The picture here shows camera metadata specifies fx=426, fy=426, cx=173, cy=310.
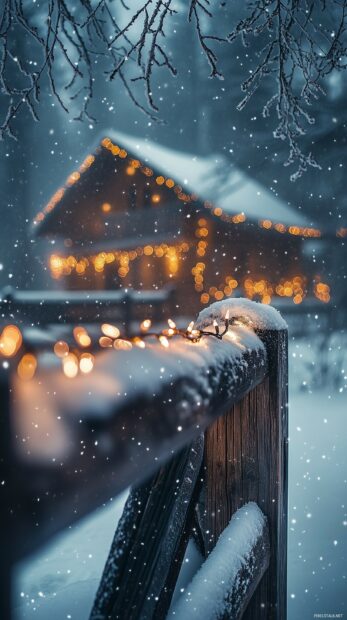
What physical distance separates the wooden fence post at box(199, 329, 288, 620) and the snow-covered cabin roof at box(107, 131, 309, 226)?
13.9 meters

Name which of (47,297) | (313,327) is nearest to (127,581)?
(47,297)

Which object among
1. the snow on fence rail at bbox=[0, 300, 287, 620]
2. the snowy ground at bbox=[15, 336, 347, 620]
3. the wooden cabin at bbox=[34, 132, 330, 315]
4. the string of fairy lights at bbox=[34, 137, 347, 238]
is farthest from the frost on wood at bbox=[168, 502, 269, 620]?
the string of fairy lights at bbox=[34, 137, 347, 238]

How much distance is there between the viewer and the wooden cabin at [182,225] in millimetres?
16094

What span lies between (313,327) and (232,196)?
590 cm

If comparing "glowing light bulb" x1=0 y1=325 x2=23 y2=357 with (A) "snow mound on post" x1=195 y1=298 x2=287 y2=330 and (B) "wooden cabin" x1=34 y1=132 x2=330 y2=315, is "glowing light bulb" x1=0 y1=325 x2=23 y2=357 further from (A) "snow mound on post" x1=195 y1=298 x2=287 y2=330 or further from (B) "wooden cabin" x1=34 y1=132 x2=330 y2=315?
(B) "wooden cabin" x1=34 y1=132 x2=330 y2=315

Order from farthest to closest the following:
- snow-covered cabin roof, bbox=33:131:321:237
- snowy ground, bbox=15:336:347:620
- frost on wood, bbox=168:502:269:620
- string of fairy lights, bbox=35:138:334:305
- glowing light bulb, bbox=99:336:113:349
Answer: string of fairy lights, bbox=35:138:334:305
snow-covered cabin roof, bbox=33:131:321:237
snowy ground, bbox=15:336:347:620
frost on wood, bbox=168:502:269:620
glowing light bulb, bbox=99:336:113:349

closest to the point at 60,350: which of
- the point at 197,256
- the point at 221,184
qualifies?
the point at 221,184

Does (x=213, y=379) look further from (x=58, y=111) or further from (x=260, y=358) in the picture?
(x=58, y=111)

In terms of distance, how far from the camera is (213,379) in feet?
3.47

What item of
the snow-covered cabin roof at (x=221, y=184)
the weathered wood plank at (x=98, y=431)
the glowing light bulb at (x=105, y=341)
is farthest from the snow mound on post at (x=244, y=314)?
the snow-covered cabin roof at (x=221, y=184)

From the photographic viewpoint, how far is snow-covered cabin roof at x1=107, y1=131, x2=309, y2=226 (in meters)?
15.8

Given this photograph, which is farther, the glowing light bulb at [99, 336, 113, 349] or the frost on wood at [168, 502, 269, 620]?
the frost on wood at [168, 502, 269, 620]

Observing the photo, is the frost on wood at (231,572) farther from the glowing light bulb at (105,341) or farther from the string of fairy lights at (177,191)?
the string of fairy lights at (177,191)

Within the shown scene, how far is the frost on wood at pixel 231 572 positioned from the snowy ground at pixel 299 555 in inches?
15.5
